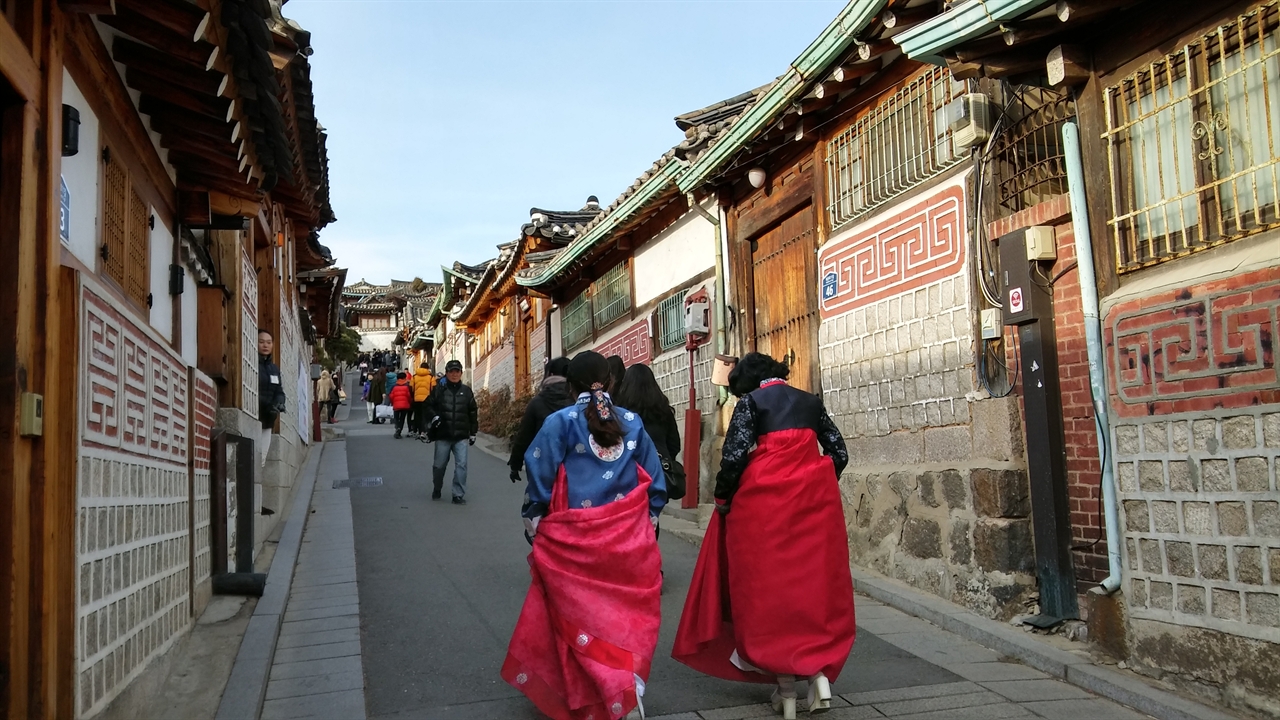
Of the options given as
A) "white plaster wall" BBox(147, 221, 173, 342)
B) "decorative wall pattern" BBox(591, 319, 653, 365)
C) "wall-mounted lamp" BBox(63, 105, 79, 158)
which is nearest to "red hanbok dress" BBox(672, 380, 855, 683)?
"wall-mounted lamp" BBox(63, 105, 79, 158)

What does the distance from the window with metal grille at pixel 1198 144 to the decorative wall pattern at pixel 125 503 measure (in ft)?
17.3

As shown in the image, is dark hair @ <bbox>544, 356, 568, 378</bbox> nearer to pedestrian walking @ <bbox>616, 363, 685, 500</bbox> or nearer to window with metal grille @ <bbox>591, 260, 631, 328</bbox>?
pedestrian walking @ <bbox>616, 363, 685, 500</bbox>

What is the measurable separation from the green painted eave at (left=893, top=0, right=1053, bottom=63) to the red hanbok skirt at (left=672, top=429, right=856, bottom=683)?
244 cm

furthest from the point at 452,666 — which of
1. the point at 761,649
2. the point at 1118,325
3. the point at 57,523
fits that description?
the point at 1118,325

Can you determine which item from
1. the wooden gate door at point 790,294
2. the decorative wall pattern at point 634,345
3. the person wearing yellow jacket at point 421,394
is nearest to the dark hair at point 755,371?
the wooden gate door at point 790,294

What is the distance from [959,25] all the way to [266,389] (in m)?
7.51

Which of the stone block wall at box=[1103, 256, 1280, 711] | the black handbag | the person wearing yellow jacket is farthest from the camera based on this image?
the person wearing yellow jacket

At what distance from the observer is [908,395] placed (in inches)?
314

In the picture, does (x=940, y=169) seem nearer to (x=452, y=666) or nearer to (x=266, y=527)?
(x=452, y=666)

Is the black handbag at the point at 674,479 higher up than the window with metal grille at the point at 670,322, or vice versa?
the window with metal grille at the point at 670,322

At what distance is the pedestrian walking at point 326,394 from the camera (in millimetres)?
25562

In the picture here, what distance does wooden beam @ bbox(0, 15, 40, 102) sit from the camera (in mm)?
3410

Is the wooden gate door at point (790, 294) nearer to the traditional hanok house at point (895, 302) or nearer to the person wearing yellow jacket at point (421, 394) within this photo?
the traditional hanok house at point (895, 302)

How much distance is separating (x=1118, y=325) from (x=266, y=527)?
7.72m
